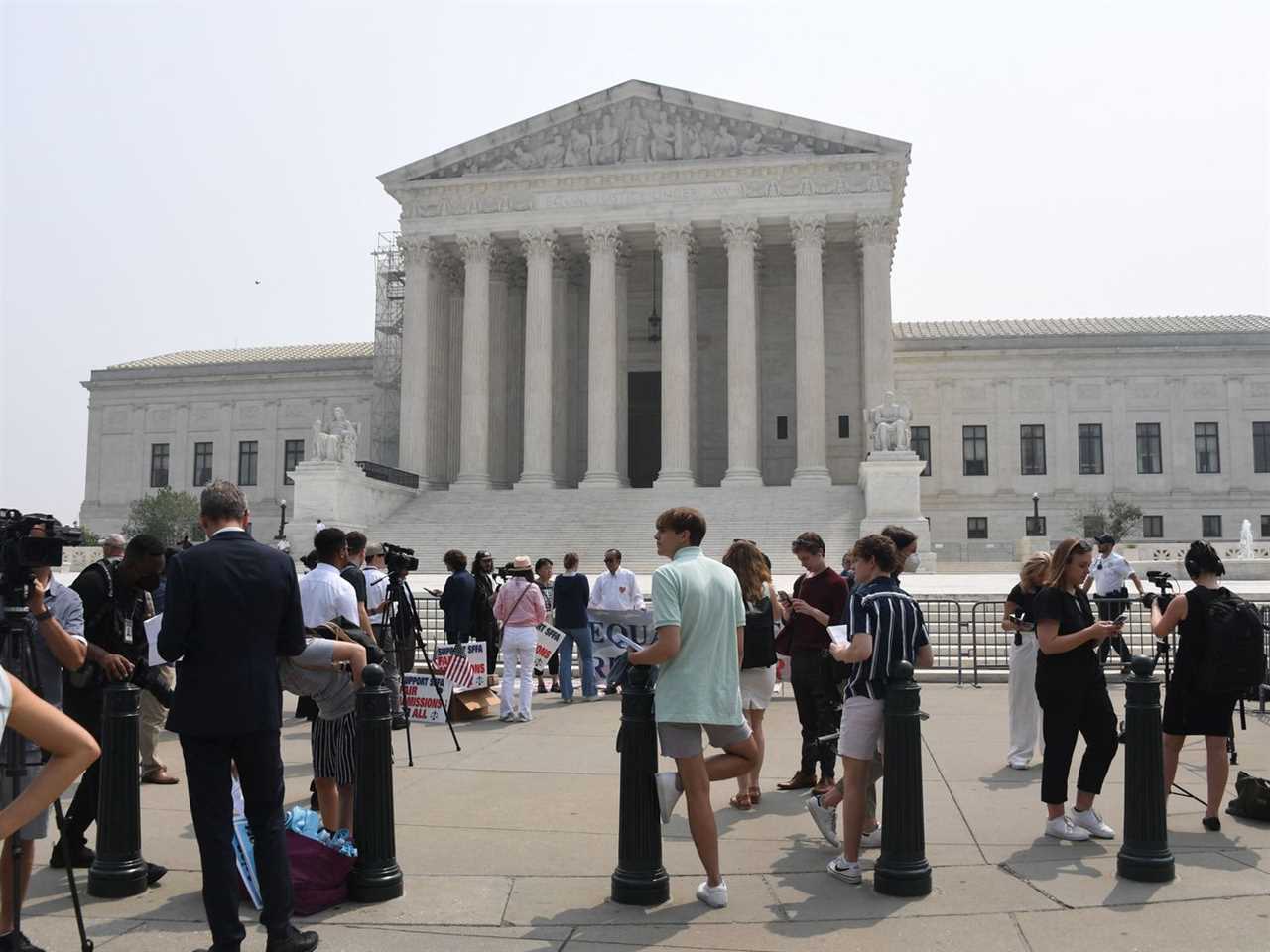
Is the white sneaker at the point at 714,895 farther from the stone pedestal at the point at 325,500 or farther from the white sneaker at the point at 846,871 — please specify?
the stone pedestal at the point at 325,500

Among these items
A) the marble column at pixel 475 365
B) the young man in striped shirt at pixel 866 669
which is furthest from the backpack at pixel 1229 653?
the marble column at pixel 475 365

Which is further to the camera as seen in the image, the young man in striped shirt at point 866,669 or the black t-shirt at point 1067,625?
the black t-shirt at point 1067,625

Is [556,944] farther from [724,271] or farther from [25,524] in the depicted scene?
[724,271]

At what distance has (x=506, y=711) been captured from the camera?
13328 mm

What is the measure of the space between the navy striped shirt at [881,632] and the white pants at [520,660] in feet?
21.5

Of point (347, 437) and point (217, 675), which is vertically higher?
point (347, 437)

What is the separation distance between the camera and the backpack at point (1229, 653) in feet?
26.1

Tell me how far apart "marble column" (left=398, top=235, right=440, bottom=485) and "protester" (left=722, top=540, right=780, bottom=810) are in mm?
39381

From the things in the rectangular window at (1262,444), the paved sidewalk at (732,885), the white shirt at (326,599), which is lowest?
the paved sidewalk at (732,885)

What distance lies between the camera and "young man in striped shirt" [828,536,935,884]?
6847 millimetres

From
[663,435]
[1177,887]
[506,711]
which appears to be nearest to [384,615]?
[506,711]

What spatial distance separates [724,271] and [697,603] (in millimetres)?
47943

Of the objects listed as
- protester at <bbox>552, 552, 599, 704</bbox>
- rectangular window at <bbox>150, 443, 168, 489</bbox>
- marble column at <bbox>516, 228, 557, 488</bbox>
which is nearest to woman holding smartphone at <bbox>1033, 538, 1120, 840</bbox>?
protester at <bbox>552, 552, 599, 704</bbox>

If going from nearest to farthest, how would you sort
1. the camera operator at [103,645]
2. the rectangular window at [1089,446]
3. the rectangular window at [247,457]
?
the camera operator at [103,645], the rectangular window at [1089,446], the rectangular window at [247,457]
